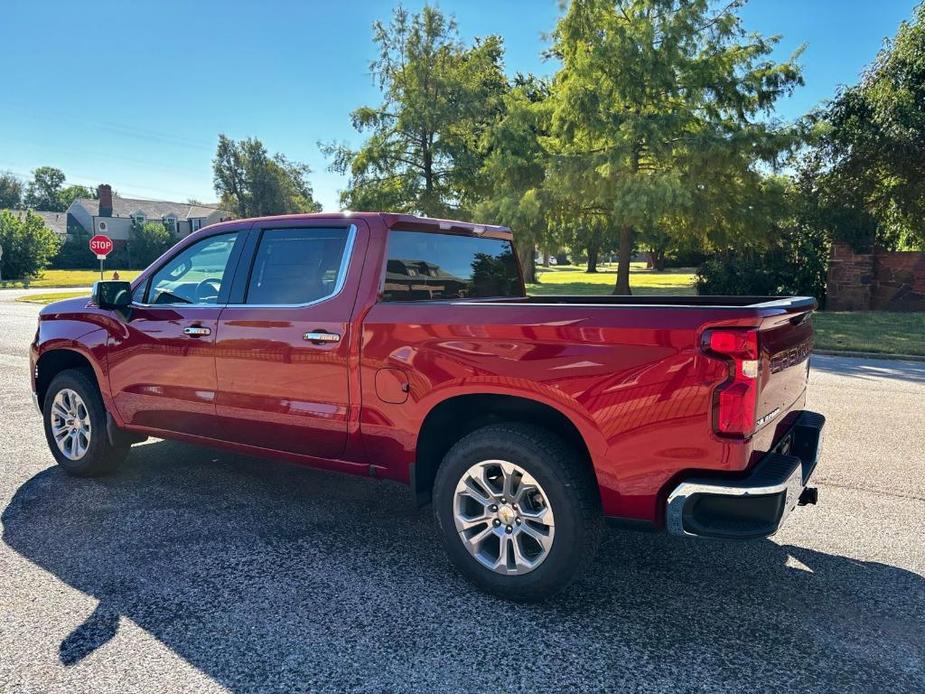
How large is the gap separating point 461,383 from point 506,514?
2.15 ft

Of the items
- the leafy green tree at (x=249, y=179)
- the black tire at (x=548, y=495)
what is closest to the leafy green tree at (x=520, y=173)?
the black tire at (x=548, y=495)

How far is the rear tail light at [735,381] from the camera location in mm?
2684

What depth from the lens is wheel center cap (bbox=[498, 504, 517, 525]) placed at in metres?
3.20

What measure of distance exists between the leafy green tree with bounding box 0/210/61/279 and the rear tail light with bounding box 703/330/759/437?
46.3 metres

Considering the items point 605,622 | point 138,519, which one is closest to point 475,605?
point 605,622

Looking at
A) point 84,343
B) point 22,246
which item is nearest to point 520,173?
point 84,343

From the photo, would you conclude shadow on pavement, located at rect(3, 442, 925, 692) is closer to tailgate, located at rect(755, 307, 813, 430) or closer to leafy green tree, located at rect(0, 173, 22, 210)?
tailgate, located at rect(755, 307, 813, 430)

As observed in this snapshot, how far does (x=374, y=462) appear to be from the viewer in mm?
3695

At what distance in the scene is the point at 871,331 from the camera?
15.3m

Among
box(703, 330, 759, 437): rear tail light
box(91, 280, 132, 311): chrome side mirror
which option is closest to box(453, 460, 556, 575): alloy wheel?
box(703, 330, 759, 437): rear tail light

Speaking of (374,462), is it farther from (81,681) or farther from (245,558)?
(81,681)

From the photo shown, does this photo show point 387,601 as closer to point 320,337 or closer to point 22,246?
point 320,337

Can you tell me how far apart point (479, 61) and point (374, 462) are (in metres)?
31.1

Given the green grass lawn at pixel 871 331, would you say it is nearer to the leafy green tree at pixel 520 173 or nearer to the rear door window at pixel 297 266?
the leafy green tree at pixel 520 173
